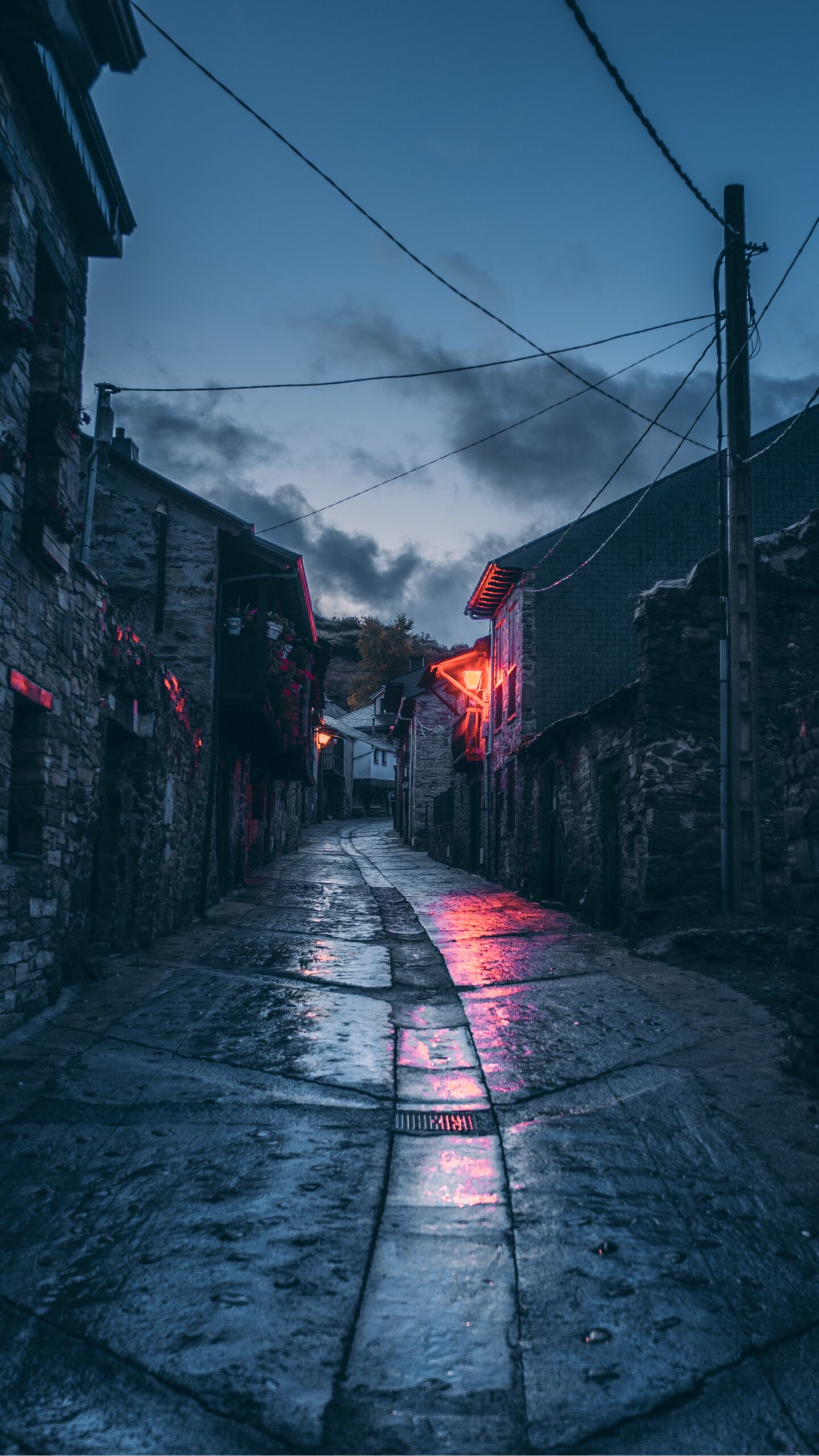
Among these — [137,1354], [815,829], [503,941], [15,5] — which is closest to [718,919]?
[503,941]

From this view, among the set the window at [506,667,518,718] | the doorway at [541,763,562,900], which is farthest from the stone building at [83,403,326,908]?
the window at [506,667,518,718]

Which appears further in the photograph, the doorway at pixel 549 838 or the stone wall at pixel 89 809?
the doorway at pixel 549 838

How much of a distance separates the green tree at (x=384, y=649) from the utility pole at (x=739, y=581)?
5145 centimetres

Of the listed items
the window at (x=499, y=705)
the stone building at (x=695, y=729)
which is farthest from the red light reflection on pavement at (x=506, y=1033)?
the window at (x=499, y=705)

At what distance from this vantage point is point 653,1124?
14.3ft

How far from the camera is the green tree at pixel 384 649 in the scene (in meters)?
61.4

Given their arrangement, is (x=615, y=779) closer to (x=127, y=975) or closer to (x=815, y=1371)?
(x=127, y=975)

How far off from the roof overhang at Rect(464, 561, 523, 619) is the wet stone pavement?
512 inches

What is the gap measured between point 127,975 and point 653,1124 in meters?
4.82

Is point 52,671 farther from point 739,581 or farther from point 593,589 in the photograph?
point 593,589

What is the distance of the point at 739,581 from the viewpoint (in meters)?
9.20

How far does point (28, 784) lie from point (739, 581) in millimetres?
6808

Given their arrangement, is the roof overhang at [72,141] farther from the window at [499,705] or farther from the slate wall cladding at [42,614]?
the window at [499,705]

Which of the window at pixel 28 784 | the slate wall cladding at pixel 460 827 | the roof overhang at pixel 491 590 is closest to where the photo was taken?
the window at pixel 28 784
